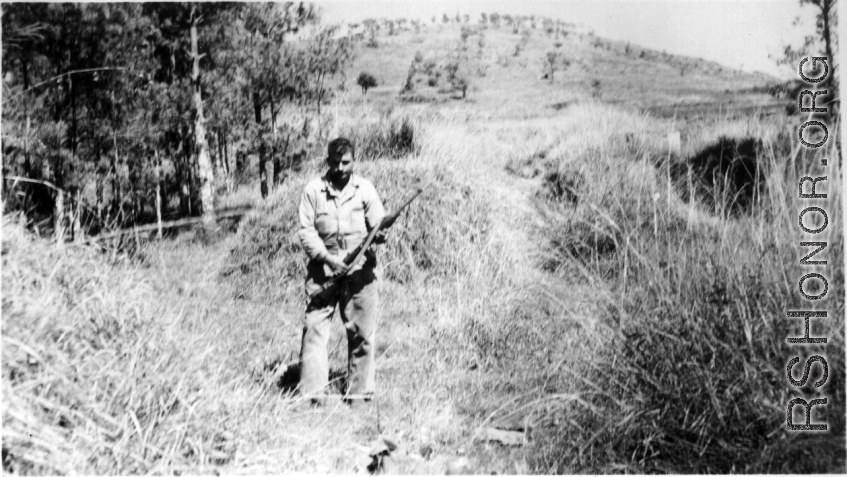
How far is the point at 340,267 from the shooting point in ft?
13.3

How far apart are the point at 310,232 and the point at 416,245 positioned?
289 centimetres

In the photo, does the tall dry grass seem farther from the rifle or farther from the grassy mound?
the grassy mound

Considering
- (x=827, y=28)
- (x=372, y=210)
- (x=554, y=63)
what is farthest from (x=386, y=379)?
(x=554, y=63)

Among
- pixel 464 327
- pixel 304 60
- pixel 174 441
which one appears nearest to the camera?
pixel 174 441

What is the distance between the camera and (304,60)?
23.2 feet

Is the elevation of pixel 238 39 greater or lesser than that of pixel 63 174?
greater

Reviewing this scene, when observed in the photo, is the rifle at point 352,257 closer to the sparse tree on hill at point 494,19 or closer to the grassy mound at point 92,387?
the grassy mound at point 92,387

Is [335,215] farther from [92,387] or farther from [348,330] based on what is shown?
[92,387]

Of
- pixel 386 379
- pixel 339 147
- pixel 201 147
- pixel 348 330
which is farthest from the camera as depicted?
pixel 201 147

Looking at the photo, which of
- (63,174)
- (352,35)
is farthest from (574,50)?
(63,174)

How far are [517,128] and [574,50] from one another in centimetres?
155

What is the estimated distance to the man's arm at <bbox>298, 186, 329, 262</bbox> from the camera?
13.3 feet

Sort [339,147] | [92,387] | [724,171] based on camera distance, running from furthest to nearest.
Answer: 1. [724,171]
2. [339,147]
3. [92,387]

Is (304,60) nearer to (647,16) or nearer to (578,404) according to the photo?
(647,16)
